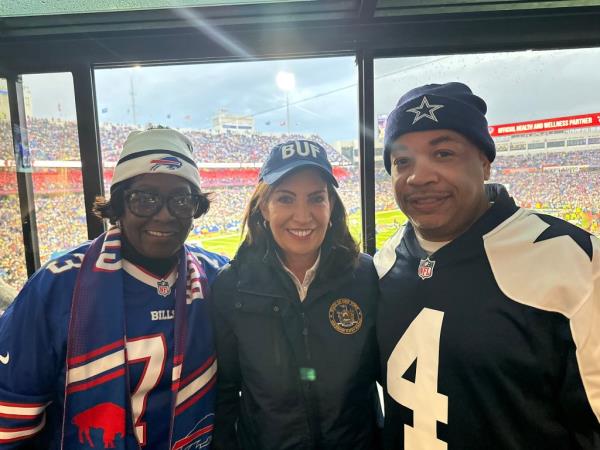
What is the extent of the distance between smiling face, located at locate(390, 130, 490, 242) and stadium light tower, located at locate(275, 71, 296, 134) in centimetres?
116

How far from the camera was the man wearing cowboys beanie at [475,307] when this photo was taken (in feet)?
2.89

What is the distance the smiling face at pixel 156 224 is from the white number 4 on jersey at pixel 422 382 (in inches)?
33.6

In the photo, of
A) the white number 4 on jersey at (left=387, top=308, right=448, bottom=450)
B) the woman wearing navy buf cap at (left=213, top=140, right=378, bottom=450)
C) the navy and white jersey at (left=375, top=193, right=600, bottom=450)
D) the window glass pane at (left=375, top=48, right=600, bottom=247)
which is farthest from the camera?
the window glass pane at (left=375, top=48, right=600, bottom=247)

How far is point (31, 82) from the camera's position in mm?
2055

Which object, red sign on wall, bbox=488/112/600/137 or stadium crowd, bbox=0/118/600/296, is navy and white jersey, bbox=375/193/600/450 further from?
red sign on wall, bbox=488/112/600/137

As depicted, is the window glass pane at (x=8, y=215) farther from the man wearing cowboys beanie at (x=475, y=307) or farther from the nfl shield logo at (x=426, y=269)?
the nfl shield logo at (x=426, y=269)

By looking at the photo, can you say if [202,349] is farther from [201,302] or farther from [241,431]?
[241,431]

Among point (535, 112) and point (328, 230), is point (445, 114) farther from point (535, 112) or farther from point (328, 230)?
point (535, 112)

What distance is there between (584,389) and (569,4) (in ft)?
6.15

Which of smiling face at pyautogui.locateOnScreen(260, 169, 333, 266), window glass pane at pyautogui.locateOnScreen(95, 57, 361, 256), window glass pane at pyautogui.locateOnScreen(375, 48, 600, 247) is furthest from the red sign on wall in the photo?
smiling face at pyautogui.locateOnScreen(260, 169, 333, 266)

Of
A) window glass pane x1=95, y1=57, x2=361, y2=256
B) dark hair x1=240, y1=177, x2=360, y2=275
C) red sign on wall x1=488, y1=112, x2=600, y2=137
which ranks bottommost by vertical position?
dark hair x1=240, y1=177, x2=360, y2=275

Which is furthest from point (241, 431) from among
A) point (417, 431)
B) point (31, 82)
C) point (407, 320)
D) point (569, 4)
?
point (569, 4)

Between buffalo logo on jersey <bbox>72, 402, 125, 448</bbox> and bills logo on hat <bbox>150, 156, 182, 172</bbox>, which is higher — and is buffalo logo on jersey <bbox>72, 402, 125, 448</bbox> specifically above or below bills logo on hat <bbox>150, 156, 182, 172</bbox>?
below

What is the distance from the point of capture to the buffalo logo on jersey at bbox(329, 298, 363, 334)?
1.24 meters
